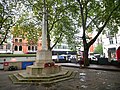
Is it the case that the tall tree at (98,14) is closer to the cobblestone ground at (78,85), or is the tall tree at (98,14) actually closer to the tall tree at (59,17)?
the tall tree at (59,17)

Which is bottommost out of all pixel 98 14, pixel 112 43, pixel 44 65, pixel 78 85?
pixel 78 85

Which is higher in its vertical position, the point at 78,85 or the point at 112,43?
the point at 112,43

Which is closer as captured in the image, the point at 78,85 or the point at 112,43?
the point at 78,85

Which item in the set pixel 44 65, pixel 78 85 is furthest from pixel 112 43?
pixel 78 85

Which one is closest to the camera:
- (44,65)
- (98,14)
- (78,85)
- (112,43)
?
(78,85)

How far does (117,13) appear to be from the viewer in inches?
781

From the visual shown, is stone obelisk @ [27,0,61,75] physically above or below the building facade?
below

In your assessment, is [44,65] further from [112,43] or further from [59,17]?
[112,43]

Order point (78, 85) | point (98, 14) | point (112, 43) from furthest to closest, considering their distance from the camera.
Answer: point (112, 43), point (98, 14), point (78, 85)

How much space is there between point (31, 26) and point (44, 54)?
1473 cm

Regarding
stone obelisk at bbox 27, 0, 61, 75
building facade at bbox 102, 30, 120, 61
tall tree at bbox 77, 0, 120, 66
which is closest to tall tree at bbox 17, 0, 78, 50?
tall tree at bbox 77, 0, 120, 66

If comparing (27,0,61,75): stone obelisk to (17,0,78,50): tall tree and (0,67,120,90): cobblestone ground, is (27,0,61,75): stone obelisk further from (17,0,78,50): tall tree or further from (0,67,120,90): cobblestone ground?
(17,0,78,50): tall tree

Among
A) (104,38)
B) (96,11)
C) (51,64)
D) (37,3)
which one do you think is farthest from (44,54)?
(104,38)

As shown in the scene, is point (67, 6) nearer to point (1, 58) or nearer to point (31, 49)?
point (1, 58)
